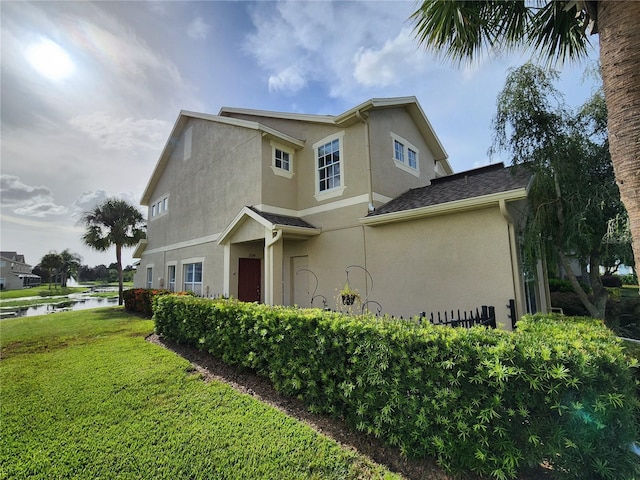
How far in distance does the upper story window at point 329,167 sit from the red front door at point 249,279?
4278 mm

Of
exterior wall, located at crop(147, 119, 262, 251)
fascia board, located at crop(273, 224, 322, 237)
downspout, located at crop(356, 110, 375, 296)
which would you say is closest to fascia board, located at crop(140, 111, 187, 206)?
exterior wall, located at crop(147, 119, 262, 251)

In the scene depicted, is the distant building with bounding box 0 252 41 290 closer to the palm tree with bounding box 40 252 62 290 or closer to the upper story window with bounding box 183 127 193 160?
the palm tree with bounding box 40 252 62 290

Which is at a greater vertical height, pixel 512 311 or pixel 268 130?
pixel 268 130

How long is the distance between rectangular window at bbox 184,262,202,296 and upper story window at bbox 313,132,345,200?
26.0 feet

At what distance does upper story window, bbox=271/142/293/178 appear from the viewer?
11936mm

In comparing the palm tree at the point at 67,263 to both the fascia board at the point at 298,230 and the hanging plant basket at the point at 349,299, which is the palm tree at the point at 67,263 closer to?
the fascia board at the point at 298,230

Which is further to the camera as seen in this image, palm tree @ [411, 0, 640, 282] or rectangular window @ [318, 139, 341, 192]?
rectangular window @ [318, 139, 341, 192]

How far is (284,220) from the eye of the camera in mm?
10992

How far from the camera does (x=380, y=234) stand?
31.2 ft

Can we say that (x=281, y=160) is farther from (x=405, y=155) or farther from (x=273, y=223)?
(x=405, y=155)

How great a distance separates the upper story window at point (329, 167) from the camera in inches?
425

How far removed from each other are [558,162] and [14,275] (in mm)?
74263

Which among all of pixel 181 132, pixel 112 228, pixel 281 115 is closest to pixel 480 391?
pixel 281 115

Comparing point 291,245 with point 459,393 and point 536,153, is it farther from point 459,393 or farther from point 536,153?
point 459,393
